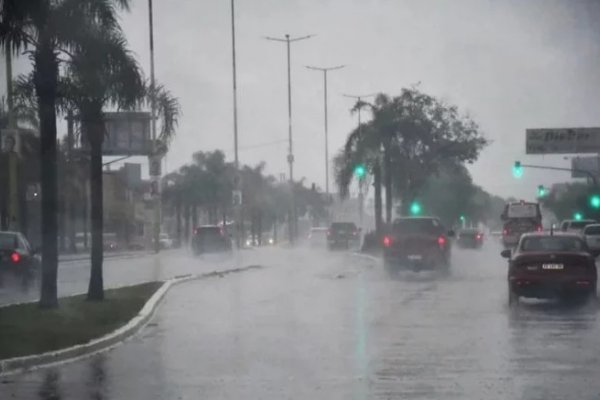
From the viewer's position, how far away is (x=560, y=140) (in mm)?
82438

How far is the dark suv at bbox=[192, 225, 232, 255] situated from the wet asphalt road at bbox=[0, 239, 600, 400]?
110 feet


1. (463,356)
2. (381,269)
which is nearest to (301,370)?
(463,356)

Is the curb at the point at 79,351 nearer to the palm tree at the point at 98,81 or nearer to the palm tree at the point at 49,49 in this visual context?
the palm tree at the point at 49,49

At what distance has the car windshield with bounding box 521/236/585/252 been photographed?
25734 millimetres

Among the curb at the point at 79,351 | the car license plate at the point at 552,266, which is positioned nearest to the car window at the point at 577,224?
the car license plate at the point at 552,266

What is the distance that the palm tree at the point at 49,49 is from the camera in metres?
21.5

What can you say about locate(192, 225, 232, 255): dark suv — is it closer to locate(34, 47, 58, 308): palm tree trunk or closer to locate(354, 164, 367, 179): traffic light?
locate(354, 164, 367, 179): traffic light

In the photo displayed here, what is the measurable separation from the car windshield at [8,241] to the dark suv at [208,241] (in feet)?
99.9

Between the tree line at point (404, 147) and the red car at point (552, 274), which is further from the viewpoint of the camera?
the tree line at point (404, 147)

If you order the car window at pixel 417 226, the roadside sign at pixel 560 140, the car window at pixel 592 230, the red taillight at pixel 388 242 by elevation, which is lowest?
the red taillight at pixel 388 242

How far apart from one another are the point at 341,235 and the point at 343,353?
2311 inches

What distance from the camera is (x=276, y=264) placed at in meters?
48.7

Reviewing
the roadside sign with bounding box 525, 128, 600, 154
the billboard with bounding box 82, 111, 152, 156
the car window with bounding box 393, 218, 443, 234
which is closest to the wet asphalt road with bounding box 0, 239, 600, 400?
the car window with bounding box 393, 218, 443, 234

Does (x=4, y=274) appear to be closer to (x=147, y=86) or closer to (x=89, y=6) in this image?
(x=147, y=86)
